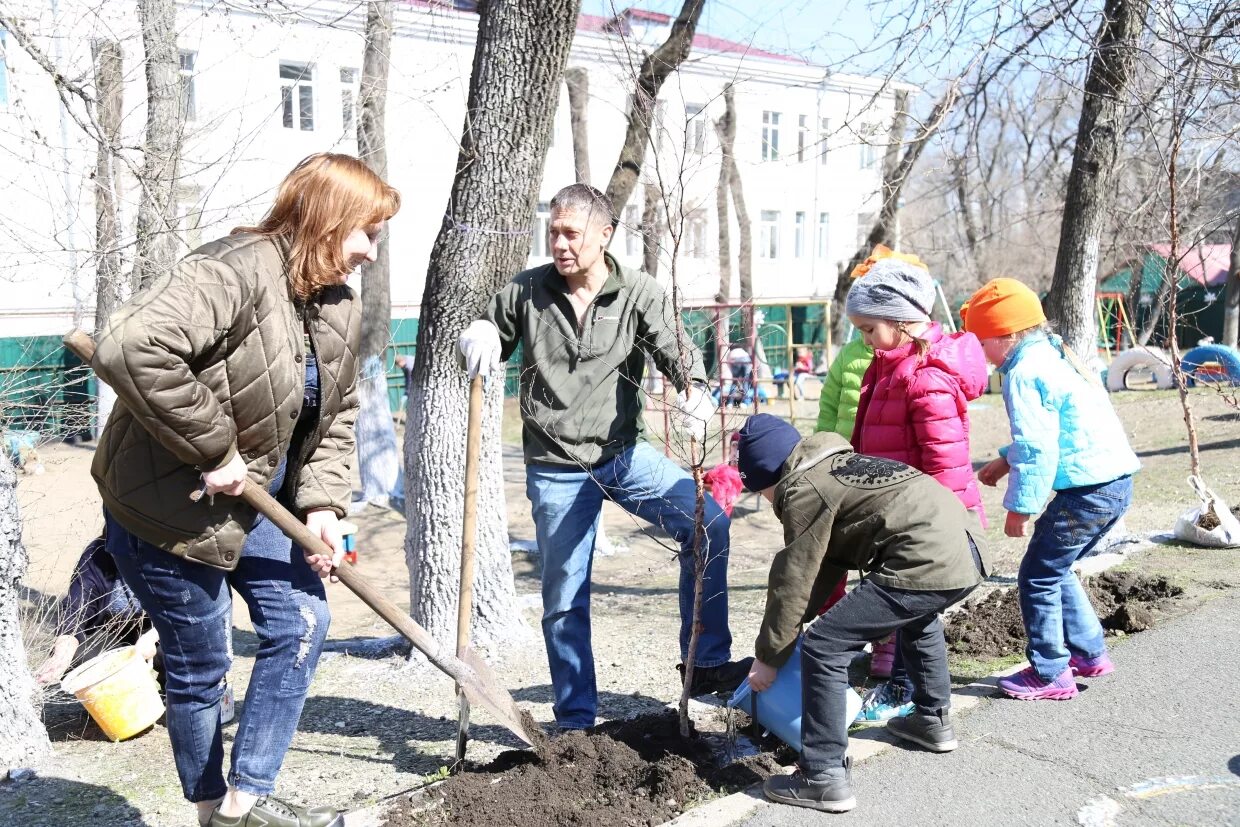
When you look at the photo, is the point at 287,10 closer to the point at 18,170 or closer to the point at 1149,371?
the point at 18,170

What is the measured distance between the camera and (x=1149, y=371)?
19.8m

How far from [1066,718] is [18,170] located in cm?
463

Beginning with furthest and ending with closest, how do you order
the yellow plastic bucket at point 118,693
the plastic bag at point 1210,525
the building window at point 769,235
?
the building window at point 769,235
the plastic bag at point 1210,525
the yellow plastic bucket at point 118,693

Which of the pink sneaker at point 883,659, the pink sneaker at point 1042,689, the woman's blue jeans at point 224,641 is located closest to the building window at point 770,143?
the pink sneaker at point 883,659

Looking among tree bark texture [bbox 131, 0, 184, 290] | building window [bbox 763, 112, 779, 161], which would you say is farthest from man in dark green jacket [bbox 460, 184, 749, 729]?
building window [bbox 763, 112, 779, 161]

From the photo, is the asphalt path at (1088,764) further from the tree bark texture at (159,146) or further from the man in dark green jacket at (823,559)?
the tree bark texture at (159,146)

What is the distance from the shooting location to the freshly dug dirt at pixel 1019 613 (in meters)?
4.24

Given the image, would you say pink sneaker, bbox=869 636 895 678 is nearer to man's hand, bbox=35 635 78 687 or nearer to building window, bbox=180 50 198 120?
man's hand, bbox=35 635 78 687

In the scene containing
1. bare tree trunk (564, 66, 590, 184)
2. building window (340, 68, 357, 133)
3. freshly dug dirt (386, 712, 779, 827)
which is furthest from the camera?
bare tree trunk (564, 66, 590, 184)

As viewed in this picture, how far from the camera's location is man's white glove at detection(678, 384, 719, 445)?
330cm

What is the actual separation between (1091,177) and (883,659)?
4.33 metres

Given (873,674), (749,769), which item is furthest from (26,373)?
(873,674)

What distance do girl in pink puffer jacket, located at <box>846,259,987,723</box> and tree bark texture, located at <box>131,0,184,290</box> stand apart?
8.34ft

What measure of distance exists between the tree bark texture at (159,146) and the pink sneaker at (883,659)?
2993mm
